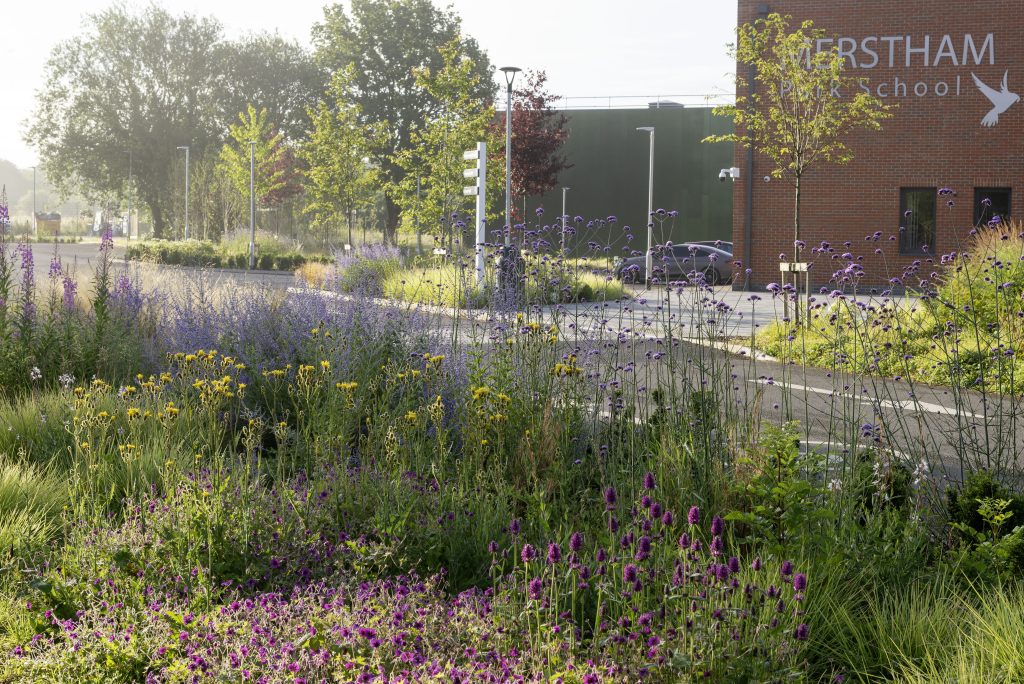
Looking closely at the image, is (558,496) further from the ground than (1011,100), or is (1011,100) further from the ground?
(1011,100)

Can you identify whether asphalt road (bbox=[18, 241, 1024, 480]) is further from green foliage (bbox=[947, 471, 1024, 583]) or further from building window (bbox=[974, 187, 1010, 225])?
building window (bbox=[974, 187, 1010, 225])

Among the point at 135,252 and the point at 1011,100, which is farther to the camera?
the point at 135,252

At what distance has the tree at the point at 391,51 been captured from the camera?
53.7m

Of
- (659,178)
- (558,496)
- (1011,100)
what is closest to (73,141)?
(659,178)

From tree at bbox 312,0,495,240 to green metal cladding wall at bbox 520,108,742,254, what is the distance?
10.9 m

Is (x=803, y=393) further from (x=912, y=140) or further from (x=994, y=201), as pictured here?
(x=994, y=201)

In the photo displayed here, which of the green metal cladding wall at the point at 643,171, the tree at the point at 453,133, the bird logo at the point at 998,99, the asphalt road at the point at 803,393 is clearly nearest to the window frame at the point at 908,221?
the bird logo at the point at 998,99

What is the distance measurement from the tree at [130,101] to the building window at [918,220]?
151ft

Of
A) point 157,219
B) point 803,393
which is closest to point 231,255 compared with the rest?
point 157,219

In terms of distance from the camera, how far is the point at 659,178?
149ft

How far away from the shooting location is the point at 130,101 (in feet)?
204

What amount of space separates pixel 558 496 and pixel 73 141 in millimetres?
63834

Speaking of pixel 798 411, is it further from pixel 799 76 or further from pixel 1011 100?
pixel 1011 100

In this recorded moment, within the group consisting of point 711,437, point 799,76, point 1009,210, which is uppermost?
point 799,76
